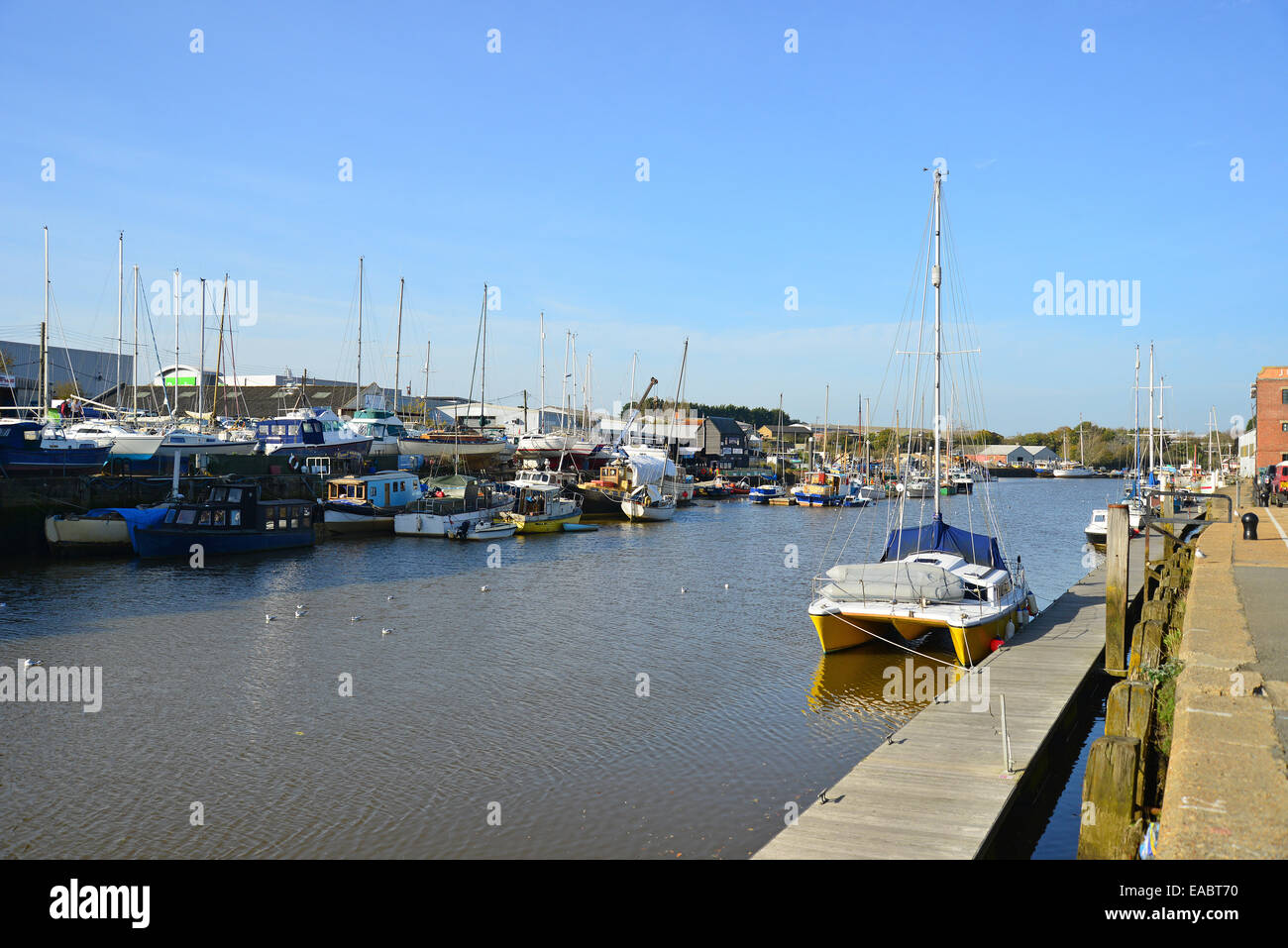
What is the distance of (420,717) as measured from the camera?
18094 millimetres

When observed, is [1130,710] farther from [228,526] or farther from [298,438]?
[298,438]

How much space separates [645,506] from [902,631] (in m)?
46.7

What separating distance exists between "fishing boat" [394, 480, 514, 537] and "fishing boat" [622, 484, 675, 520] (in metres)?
14.2

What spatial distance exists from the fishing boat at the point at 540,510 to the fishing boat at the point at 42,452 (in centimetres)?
2148

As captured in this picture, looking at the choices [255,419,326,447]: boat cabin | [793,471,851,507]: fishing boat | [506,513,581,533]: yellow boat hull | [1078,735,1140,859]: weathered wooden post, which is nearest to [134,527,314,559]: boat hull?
[506,513,581,533]: yellow boat hull

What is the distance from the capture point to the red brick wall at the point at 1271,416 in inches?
3031

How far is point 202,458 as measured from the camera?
5728 centimetres

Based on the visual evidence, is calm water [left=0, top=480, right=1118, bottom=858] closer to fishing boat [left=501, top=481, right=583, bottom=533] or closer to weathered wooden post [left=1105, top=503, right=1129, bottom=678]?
weathered wooden post [left=1105, top=503, right=1129, bottom=678]

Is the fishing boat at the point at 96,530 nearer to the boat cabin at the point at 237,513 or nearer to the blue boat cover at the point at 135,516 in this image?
the blue boat cover at the point at 135,516

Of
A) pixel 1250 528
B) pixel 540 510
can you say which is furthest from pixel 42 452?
pixel 1250 528

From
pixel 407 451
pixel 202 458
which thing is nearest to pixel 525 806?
pixel 202 458

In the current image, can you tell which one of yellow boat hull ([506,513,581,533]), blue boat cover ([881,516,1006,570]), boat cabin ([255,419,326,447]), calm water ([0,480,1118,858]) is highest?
boat cabin ([255,419,326,447])

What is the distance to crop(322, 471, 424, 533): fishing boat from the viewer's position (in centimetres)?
5025
